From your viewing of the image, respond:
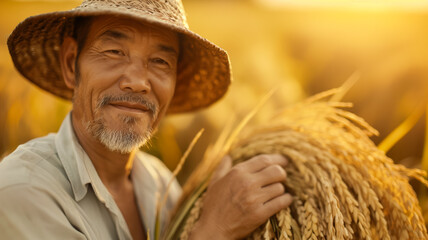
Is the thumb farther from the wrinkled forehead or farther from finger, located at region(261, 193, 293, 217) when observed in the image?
the wrinkled forehead

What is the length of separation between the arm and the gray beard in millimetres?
394

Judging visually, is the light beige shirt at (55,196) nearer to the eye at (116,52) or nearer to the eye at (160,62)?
the eye at (116,52)

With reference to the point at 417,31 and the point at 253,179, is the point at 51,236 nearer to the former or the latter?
the point at 253,179

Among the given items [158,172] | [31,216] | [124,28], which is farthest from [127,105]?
[158,172]

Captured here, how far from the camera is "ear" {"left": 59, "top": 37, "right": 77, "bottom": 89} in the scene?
82.6 inches

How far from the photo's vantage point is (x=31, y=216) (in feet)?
4.98

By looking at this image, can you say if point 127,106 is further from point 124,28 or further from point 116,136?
point 124,28

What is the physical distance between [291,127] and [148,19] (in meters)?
0.87

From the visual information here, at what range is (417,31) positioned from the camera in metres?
4.50

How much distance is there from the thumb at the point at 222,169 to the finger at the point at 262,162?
13 centimetres

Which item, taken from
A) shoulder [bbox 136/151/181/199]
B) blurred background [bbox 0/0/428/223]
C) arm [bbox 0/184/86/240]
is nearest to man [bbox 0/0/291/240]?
arm [bbox 0/184/86/240]

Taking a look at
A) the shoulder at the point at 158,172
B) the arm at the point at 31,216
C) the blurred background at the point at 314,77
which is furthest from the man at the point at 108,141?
the blurred background at the point at 314,77

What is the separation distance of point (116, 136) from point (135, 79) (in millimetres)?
292

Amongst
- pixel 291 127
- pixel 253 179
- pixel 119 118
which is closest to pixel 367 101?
pixel 291 127
